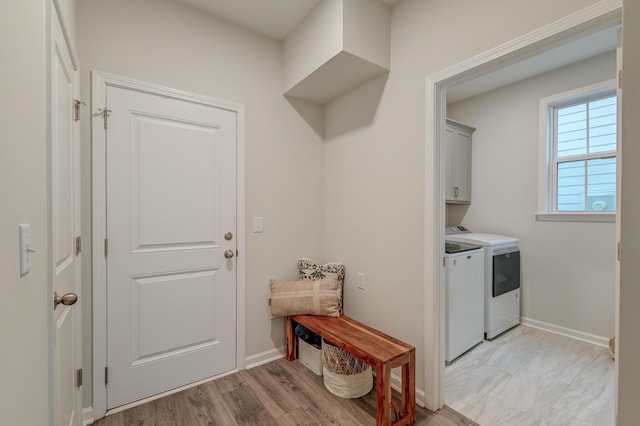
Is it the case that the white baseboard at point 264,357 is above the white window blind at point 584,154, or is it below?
below

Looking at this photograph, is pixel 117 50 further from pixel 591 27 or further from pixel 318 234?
pixel 591 27

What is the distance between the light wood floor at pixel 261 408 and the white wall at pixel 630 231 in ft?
4.47

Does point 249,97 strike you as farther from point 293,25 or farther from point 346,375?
point 346,375

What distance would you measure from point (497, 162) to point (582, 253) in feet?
4.02

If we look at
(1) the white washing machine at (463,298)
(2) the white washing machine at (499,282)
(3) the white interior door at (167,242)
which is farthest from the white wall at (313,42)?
(2) the white washing machine at (499,282)

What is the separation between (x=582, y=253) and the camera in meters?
2.80

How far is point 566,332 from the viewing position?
2885mm

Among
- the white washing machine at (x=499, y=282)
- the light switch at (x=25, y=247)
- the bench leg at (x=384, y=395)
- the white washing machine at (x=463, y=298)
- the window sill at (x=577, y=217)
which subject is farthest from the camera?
the white washing machine at (x=499, y=282)

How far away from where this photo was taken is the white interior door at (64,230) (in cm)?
110

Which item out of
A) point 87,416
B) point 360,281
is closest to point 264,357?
point 360,281

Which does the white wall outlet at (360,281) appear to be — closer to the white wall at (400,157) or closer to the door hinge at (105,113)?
the white wall at (400,157)

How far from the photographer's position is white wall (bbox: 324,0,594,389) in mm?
1620

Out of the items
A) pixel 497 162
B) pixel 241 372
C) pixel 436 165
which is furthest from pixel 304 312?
pixel 497 162

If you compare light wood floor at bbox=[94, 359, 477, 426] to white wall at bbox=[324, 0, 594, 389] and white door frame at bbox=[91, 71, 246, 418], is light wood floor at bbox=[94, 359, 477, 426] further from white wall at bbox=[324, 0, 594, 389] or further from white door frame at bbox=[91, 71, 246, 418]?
white wall at bbox=[324, 0, 594, 389]
